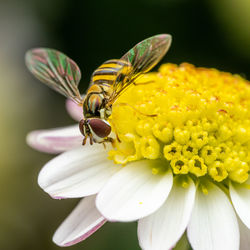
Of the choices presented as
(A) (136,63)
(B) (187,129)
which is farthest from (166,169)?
(A) (136,63)

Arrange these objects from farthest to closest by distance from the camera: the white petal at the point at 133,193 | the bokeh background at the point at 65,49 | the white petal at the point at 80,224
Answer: the bokeh background at the point at 65,49 < the white petal at the point at 80,224 < the white petal at the point at 133,193

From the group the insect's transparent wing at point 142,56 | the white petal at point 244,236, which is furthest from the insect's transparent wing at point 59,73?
the white petal at point 244,236

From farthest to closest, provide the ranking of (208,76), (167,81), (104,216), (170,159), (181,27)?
(181,27) → (208,76) → (167,81) → (170,159) → (104,216)

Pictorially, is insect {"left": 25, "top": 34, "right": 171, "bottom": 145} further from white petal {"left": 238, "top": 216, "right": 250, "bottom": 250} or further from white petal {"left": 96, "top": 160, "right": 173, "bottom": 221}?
white petal {"left": 238, "top": 216, "right": 250, "bottom": 250}

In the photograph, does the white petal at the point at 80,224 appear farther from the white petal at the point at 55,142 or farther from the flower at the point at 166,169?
the white petal at the point at 55,142

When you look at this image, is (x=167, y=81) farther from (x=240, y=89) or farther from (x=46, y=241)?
(x=46, y=241)

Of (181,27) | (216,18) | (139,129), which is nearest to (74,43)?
(181,27)
